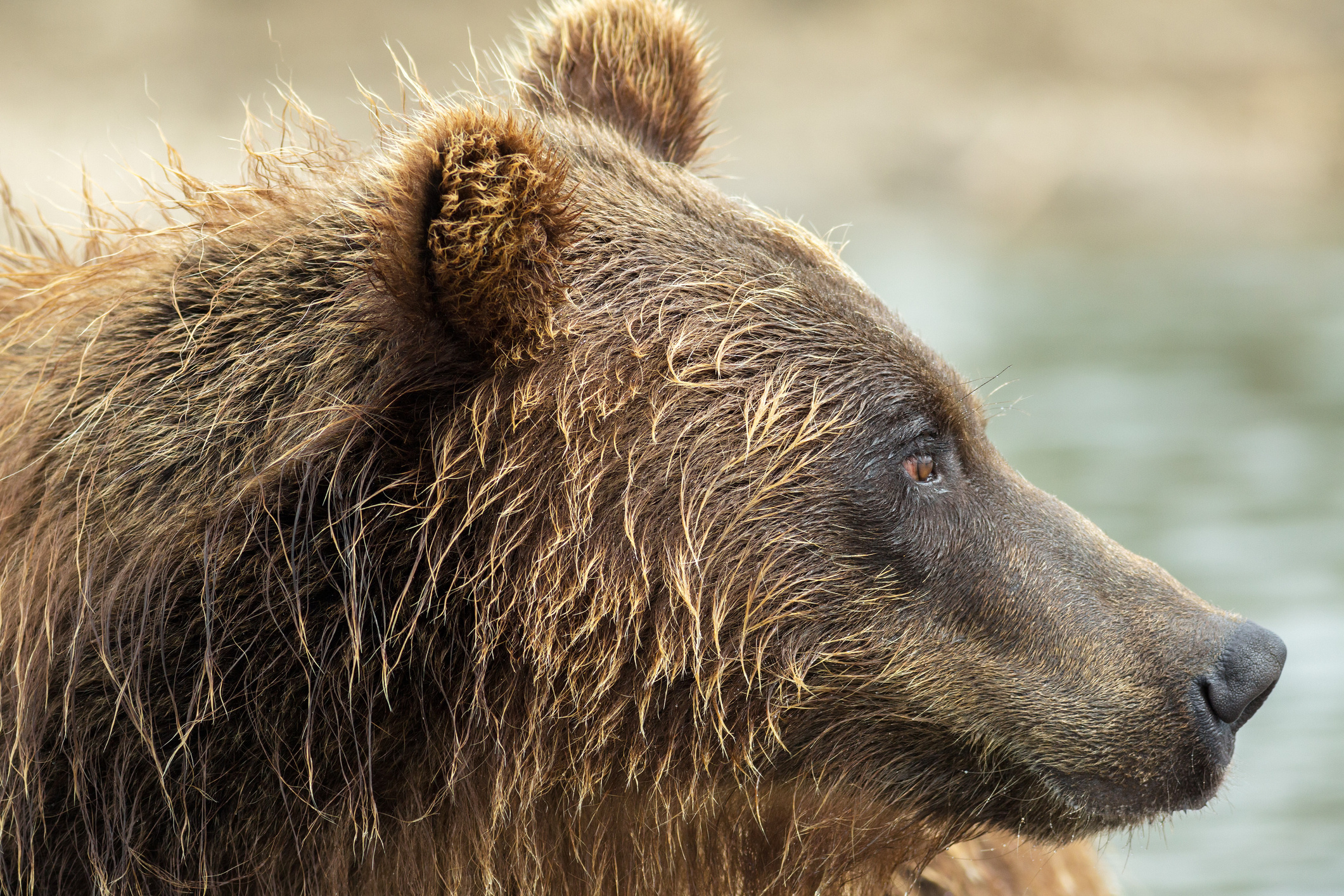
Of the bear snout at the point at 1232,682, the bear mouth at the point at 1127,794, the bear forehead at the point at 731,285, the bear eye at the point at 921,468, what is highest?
the bear forehead at the point at 731,285

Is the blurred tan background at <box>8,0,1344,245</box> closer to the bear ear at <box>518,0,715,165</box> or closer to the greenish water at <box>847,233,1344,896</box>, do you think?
the greenish water at <box>847,233,1344,896</box>

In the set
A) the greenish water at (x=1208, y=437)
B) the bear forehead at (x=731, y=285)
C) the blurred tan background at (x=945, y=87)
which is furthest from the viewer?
the blurred tan background at (x=945, y=87)

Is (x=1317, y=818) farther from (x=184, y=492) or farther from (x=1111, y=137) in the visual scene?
(x=1111, y=137)

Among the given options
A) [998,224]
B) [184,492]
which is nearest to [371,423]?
[184,492]

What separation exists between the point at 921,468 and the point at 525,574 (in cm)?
97

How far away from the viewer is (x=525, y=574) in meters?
3.04

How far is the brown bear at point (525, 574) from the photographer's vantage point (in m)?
2.93

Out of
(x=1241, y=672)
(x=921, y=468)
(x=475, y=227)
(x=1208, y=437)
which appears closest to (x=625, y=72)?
(x=475, y=227)

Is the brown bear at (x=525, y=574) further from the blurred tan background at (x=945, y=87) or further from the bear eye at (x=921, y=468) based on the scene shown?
the blurred tan background at (x=945, y=87)

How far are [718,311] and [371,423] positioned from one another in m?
0.84

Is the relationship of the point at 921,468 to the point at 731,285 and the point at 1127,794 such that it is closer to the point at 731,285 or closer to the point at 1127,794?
the point at 731,285

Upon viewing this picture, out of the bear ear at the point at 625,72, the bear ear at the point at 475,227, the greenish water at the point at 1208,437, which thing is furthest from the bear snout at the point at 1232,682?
the bear ear at the point at 625,72

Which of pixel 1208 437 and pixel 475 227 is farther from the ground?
pixel 475 227

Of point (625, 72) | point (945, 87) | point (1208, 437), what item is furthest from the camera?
point (945, 87)
